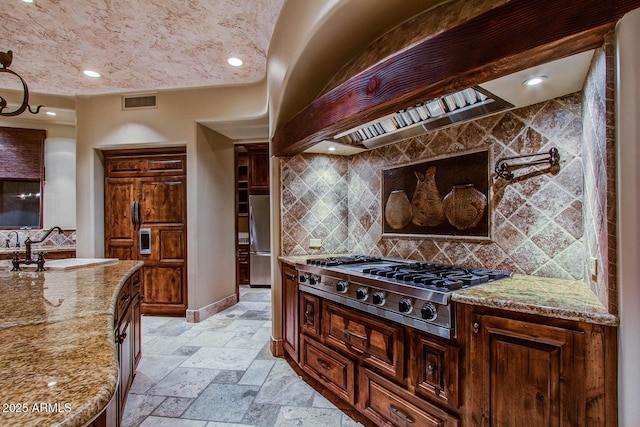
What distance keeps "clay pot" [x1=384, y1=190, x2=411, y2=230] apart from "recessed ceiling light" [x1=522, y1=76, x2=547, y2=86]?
1.17m

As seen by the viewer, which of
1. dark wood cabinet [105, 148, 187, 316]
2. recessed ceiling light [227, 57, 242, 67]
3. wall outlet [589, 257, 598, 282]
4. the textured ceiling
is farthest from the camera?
dark wood cabinet [105, 148, 187, 316]

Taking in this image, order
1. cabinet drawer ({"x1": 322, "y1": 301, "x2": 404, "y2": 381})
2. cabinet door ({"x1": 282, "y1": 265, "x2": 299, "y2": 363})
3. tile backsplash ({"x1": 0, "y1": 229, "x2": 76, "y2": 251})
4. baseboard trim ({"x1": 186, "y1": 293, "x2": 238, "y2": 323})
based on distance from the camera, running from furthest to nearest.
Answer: tile backsplash ({"x1": 0, "y1": 229, "x2": 76, "y2": 251}), baseboard trim ({"x1": 186, "y1": 293, "x2": 238, "y2": 323}), cabinet door ({"x1": 282, "y1": 265, "x2": 299, "y2": 363}), cabinet drawer ({"x1": 322, "y1": 301, "x2": 404, "y2": 381})

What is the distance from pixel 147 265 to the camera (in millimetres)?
4199

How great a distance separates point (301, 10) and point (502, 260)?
2130mm

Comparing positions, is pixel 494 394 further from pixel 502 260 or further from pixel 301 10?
pixel 301 10

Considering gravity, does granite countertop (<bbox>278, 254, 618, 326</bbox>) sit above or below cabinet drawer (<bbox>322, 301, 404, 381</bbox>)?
above

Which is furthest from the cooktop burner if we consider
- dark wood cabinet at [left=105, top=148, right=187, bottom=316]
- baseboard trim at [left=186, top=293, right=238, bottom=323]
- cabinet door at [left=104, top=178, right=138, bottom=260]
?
cabinet door at [left=104, top=178, right=138, bottom=260]

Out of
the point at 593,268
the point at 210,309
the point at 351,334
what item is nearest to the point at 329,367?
the point at 351,334

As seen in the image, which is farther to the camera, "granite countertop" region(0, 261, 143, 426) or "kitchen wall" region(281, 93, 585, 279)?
"kitchen wall" region(281, 93, 585, 279)

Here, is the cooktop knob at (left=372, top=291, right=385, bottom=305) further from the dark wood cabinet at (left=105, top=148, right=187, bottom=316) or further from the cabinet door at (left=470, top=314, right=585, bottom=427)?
the dark wood cabinet at (left=105, top=148, right=187, bottom=316)

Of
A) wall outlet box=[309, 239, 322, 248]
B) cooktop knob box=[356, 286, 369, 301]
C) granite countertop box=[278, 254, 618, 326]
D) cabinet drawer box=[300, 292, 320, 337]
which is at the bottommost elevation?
cabinet drawer box=[300, 292, 320, 337]

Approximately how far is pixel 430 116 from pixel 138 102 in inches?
153

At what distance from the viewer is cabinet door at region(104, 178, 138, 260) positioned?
13.9 ft

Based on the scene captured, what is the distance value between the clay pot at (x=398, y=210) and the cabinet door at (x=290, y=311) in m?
0.95
